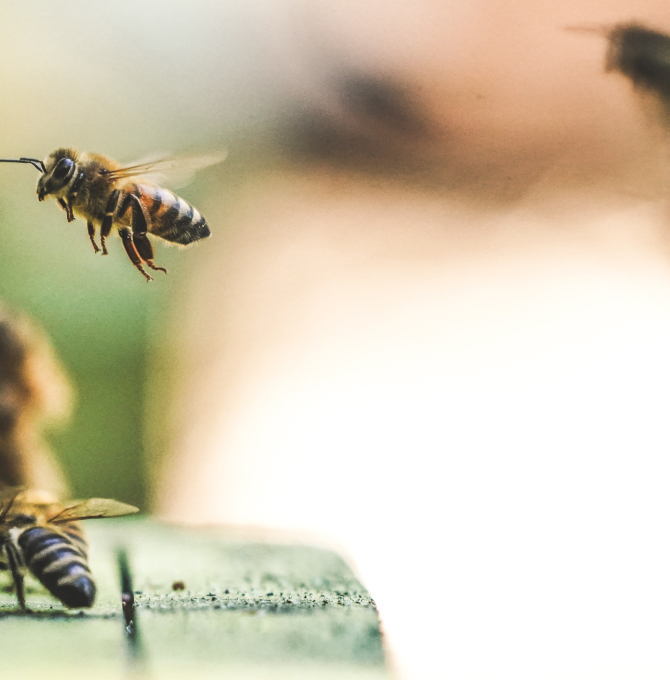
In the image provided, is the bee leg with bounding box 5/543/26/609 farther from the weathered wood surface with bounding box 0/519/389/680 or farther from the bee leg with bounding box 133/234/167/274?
the bee leg with bounding box 133/234/167/274

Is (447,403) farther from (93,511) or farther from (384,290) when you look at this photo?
(93,511)

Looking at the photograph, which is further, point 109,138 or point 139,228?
point 109,138

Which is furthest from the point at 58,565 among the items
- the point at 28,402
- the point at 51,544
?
the point at 28,402

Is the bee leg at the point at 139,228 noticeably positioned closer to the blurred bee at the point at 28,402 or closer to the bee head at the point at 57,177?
the bee head at the point at 57,177

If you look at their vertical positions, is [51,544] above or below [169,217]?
below

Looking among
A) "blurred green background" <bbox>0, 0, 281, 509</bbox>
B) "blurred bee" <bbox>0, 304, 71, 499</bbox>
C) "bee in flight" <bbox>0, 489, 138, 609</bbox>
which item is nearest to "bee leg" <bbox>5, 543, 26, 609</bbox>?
"bee in flight" <bbox>0, 489, 138, 609</bbox>

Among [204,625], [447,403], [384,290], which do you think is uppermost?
[384,290]

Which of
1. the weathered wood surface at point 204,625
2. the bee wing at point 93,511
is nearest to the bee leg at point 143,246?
the bee wing at point 93,511
